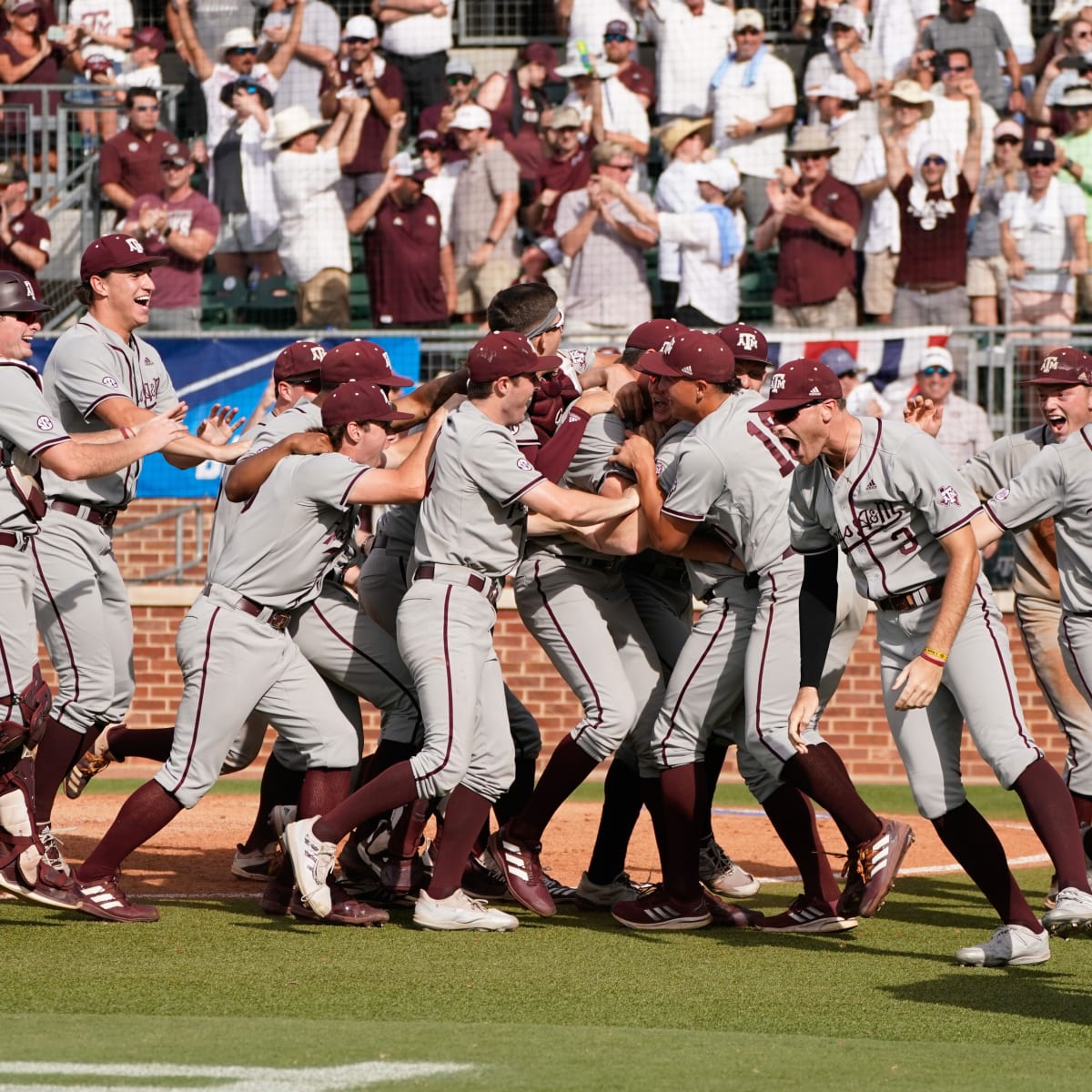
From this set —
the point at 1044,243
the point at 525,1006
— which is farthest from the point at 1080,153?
the point at 525,1006

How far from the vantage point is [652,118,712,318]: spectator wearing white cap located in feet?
41.9

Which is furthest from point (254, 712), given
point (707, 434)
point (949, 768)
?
point (949, 768)

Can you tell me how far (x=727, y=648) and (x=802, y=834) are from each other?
2.29 ft

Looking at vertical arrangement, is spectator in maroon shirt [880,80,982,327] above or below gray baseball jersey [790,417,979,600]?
above

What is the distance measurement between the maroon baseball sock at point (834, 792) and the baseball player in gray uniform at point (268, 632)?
1.56 m

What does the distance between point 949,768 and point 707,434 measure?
56.1 inches

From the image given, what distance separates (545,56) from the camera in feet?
48.8

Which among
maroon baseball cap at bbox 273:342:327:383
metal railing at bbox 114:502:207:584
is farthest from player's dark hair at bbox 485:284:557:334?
metal railing at bbox 114:502:207:584

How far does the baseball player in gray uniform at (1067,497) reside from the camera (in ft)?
19.9

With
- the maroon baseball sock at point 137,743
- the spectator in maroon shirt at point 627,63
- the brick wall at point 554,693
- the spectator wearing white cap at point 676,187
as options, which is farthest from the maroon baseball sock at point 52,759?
the spectator in maroon shirt at point 627,63

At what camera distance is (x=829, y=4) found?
14.6 metres

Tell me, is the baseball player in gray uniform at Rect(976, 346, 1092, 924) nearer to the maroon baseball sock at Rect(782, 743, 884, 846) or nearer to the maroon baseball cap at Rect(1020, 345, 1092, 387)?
the maroon baseball cap at Rect(1020, 345, 1092, 387)

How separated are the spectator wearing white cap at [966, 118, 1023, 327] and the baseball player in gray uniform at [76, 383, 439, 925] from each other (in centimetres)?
769

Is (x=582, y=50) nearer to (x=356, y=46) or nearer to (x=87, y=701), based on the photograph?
(x=356, y=46)
